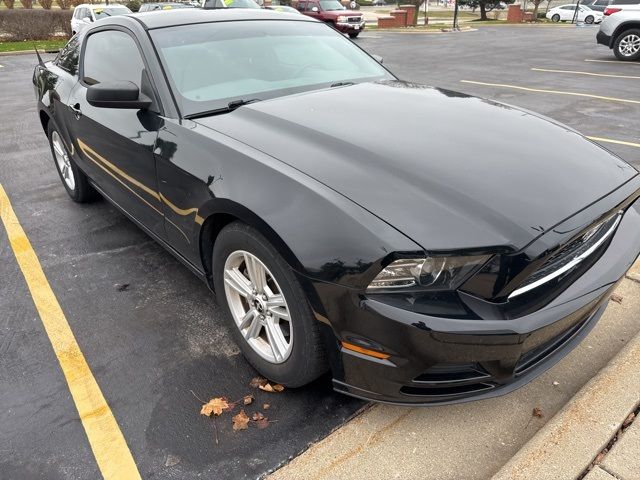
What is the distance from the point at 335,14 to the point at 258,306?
70.3ft

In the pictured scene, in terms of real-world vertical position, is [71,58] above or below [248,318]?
above

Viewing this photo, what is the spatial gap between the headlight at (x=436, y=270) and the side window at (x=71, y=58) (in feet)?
11.3

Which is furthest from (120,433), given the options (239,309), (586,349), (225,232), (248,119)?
(586,349)

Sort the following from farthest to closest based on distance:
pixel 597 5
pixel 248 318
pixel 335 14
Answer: pixel 597 5 < pixel 335 14 < pixel 248 318

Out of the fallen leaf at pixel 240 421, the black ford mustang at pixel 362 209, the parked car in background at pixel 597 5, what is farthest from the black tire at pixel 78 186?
the parked car in background at pixel 597 5

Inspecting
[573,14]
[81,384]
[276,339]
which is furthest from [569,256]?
[573,14]

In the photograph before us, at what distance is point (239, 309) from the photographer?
8.62ft

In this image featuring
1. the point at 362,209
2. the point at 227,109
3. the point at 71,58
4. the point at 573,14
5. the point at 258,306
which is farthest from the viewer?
the point at 573,14

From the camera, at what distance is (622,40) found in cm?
1266

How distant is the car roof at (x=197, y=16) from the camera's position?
10.7ft

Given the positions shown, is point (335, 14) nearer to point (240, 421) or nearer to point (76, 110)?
point (76, 110)

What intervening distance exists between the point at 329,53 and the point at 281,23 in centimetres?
41

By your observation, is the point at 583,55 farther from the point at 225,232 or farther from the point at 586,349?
the point at 225,232

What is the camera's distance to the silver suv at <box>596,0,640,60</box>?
12.2 metres
